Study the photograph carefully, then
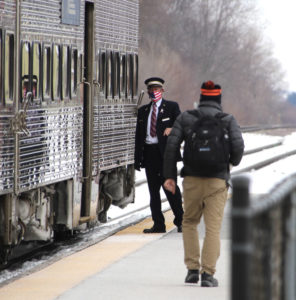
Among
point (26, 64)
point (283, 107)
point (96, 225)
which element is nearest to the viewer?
point (26, 64)

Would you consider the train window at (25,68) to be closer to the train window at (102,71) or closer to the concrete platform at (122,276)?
the concrete platform at (122,276)

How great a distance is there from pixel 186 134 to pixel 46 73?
2.72 m

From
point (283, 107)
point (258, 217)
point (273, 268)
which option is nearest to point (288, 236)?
point (273, 268)

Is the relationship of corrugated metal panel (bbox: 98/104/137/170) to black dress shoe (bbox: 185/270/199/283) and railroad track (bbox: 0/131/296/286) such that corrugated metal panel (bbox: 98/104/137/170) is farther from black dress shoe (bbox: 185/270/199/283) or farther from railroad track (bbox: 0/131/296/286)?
black dress shoe (bbox: 185/270/199/283)

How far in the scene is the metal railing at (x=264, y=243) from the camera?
128 inches

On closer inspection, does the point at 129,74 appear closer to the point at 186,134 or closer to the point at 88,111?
the point at 88,111

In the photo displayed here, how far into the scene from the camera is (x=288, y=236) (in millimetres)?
4102

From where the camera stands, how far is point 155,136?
35.5 ft

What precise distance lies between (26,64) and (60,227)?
2666 millimetres

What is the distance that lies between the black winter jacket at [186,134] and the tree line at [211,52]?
4272 cm

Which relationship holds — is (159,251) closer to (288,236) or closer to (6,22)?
(6,22)

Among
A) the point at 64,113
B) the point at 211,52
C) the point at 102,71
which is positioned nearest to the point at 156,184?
the point at 64,113

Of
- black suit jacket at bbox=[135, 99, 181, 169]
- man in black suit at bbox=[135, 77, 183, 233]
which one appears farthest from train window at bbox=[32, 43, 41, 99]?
black suit jacket at bbox=[135, 99, 181, 169]

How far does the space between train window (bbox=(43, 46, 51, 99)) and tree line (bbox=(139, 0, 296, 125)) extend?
133ft
